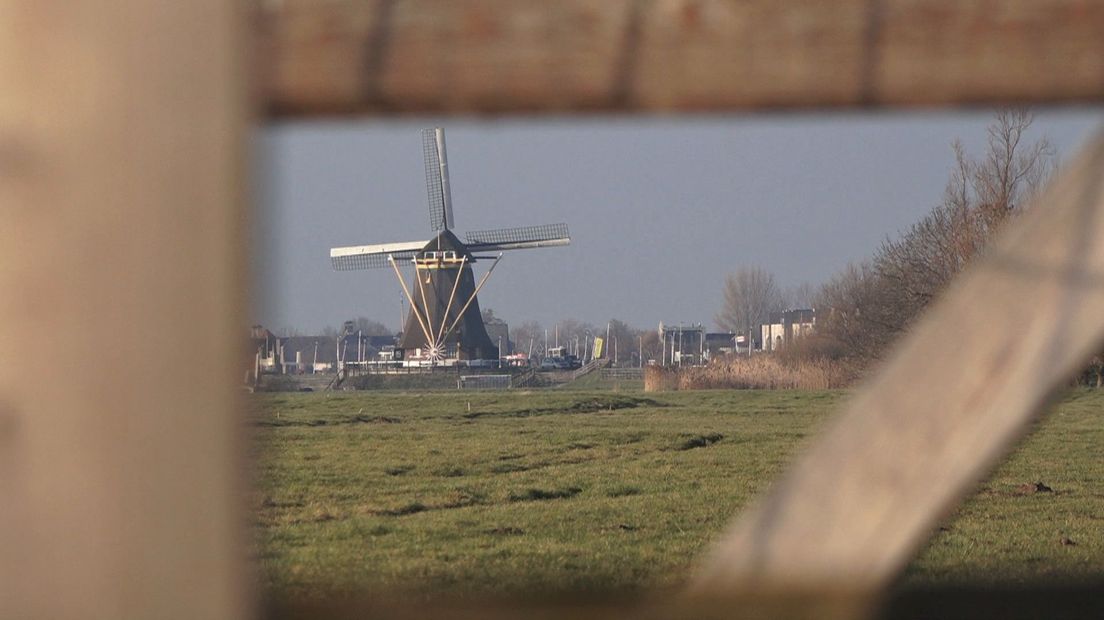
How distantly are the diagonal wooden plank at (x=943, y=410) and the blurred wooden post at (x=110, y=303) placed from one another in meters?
0.45

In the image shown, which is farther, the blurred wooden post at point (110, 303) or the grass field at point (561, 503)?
the grass field at point (561, 503)

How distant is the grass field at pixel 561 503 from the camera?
665 cm

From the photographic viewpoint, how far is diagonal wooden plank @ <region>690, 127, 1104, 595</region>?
3.19ft

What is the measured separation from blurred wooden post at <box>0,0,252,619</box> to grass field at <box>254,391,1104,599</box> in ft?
0.56

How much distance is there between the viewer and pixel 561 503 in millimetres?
11328

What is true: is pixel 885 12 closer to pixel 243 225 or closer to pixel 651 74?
pixel 651 74

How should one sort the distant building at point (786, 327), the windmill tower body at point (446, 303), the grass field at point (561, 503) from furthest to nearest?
1. the windmill tower body at point (446, 303)
2. the distant building at point (786, 327)
3. the grass field at point (561, 503)

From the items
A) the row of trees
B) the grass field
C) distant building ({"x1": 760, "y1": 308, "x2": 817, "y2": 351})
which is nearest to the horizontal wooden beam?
the grass field

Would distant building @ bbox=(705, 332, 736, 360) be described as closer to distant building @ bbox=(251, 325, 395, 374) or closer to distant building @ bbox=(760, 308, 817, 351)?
distant building @ bbox=(760, 308, 817, 351)

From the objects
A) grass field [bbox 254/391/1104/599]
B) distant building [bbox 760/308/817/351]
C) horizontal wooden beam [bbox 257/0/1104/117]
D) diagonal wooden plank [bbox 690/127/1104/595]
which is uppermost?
distant building [bbox 760/308/817/351]

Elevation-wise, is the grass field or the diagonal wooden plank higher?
the diagonal wooden plank

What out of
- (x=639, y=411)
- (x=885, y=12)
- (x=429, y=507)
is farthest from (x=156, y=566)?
(x=639, y=411)

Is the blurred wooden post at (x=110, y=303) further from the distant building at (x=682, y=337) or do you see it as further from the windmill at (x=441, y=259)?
the distant building at (x=682, y=337)

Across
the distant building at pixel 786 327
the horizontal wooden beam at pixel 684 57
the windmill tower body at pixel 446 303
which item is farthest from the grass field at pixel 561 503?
the windmill tower body at pixel 446 303
